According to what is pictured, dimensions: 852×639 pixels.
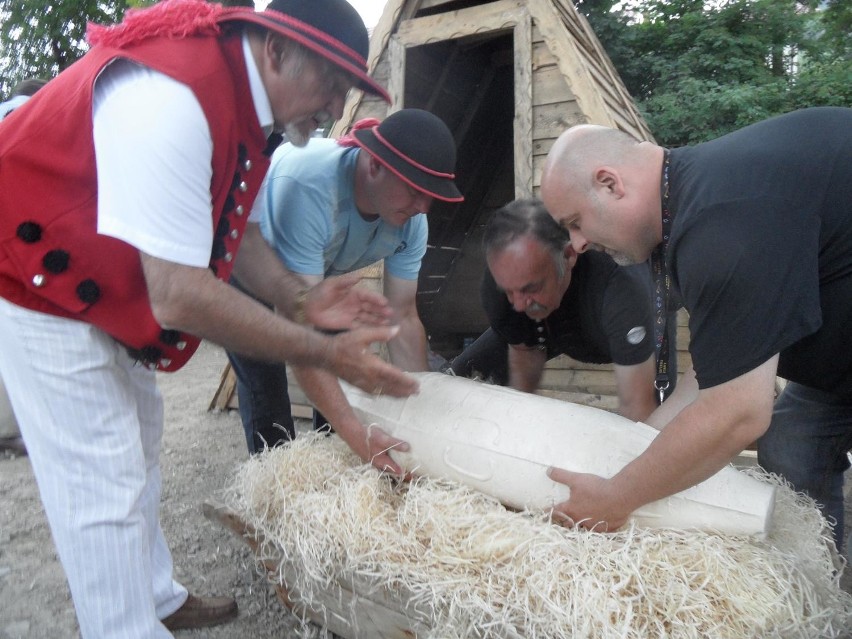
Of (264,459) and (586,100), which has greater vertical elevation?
(586,100)

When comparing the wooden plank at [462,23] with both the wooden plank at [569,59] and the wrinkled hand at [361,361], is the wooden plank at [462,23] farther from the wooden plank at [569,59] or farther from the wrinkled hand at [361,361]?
the wrinkled hand at [361,361]

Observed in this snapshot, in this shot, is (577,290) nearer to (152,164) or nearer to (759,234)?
(759,234)

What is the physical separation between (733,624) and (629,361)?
113 centimetres

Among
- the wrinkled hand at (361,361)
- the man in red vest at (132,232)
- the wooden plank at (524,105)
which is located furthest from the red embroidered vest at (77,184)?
the wooden plank at (524,105)

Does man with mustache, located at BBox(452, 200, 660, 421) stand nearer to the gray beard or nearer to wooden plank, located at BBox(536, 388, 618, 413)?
the gray beard

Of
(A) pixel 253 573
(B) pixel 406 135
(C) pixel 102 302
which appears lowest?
(A) pixel 253 573

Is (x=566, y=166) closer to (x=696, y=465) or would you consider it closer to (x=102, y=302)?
(x=696, y=465)

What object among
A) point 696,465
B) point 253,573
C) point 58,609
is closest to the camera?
point 696,465

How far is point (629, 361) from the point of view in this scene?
96.7 inches

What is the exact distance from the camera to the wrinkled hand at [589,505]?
1654 mm

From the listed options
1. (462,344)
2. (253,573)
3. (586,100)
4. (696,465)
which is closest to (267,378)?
(253,573)

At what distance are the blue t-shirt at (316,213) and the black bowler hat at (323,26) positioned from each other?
2.83ft

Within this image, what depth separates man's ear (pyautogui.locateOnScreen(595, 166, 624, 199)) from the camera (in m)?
1.63

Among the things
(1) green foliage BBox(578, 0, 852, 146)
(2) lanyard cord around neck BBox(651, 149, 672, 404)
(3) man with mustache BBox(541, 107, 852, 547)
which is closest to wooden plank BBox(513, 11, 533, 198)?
(2) lanyard cord around neck BBox(651, 149, 672, 404)
